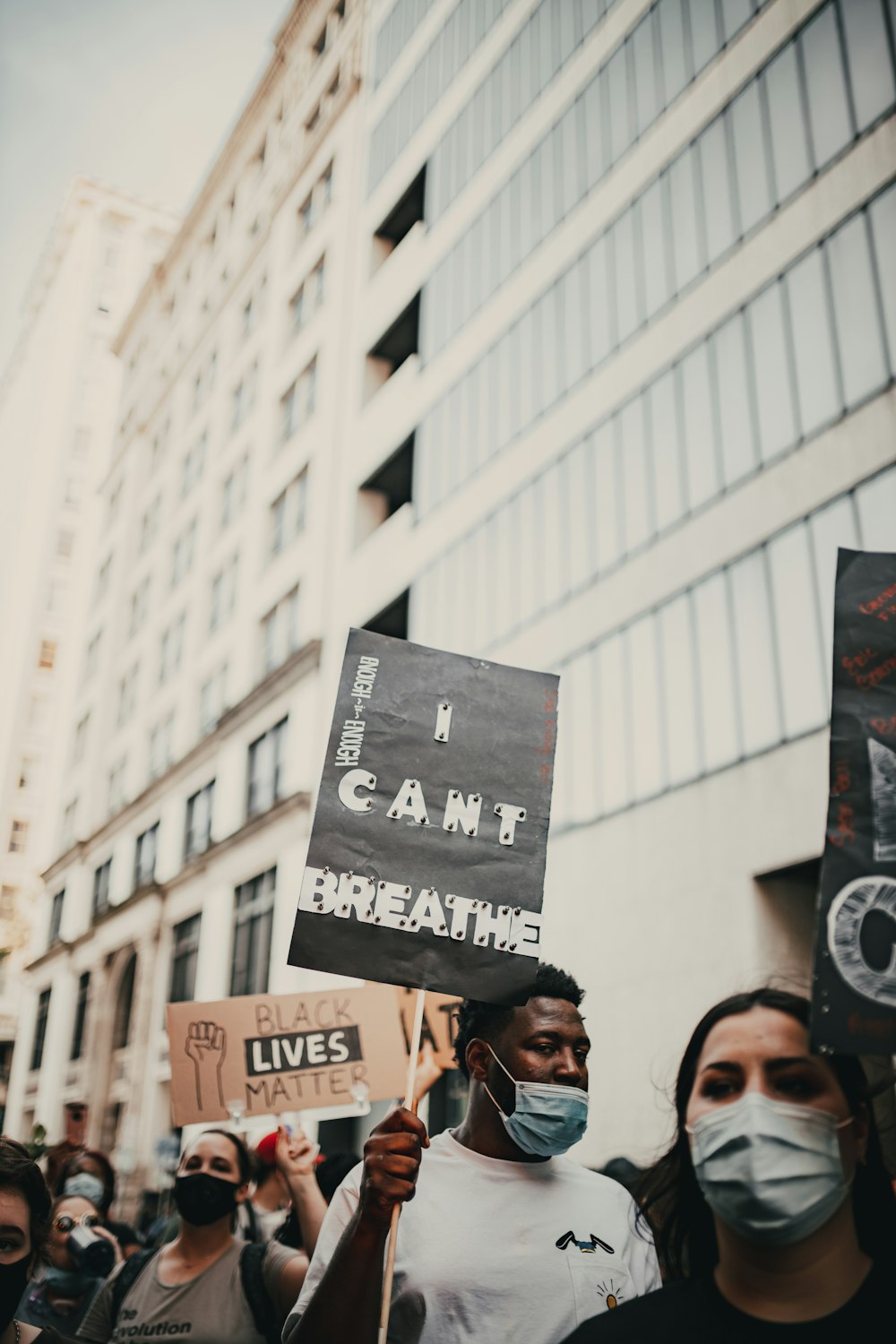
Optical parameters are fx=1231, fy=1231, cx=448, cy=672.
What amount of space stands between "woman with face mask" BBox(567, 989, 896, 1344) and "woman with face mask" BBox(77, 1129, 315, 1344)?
2437 mm

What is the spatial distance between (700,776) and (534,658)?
424 centimetres

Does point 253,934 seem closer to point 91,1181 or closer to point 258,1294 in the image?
point 91,1181

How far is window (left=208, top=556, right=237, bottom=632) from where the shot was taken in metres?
32.1

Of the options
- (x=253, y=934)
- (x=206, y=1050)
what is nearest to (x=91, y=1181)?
(x=206, y=1050)

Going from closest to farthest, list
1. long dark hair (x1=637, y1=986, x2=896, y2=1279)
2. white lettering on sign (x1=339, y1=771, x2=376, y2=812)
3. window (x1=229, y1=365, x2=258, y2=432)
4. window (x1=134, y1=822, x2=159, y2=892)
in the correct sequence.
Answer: long dark hair (x1=637, y1=986, x2=896, y2=1279), white lettering on sign (x1=339, y1=771, x2=376, y2=812), window (x1=134, y1=822, x2=159, y2=892), window (x1=229, y1=365, x2=258, y2=432)

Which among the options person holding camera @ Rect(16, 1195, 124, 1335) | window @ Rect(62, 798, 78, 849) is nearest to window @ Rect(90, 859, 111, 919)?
window @ Rect(62, 798, 78, 849)

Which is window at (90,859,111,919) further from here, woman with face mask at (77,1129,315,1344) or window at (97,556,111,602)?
woman with face mask at (77,1129,315,1344)

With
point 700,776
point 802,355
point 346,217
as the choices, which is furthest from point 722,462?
point 346,217

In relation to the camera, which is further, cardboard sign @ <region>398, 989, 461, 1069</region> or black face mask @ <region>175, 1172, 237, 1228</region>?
cardboard sign @ <region>398, 989, 461, 1069</region>

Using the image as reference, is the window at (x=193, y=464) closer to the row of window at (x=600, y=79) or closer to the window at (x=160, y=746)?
the window at (x=160, y=746)

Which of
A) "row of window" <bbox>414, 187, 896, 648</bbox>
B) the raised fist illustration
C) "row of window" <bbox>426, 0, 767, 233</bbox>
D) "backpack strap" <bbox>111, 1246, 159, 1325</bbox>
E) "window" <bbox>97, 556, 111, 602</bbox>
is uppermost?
"window" <bbox>97, 556, 111, 602</bbox>

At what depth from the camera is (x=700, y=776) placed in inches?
577

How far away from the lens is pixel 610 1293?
10.3 ft

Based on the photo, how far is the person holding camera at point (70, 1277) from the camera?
573cm
